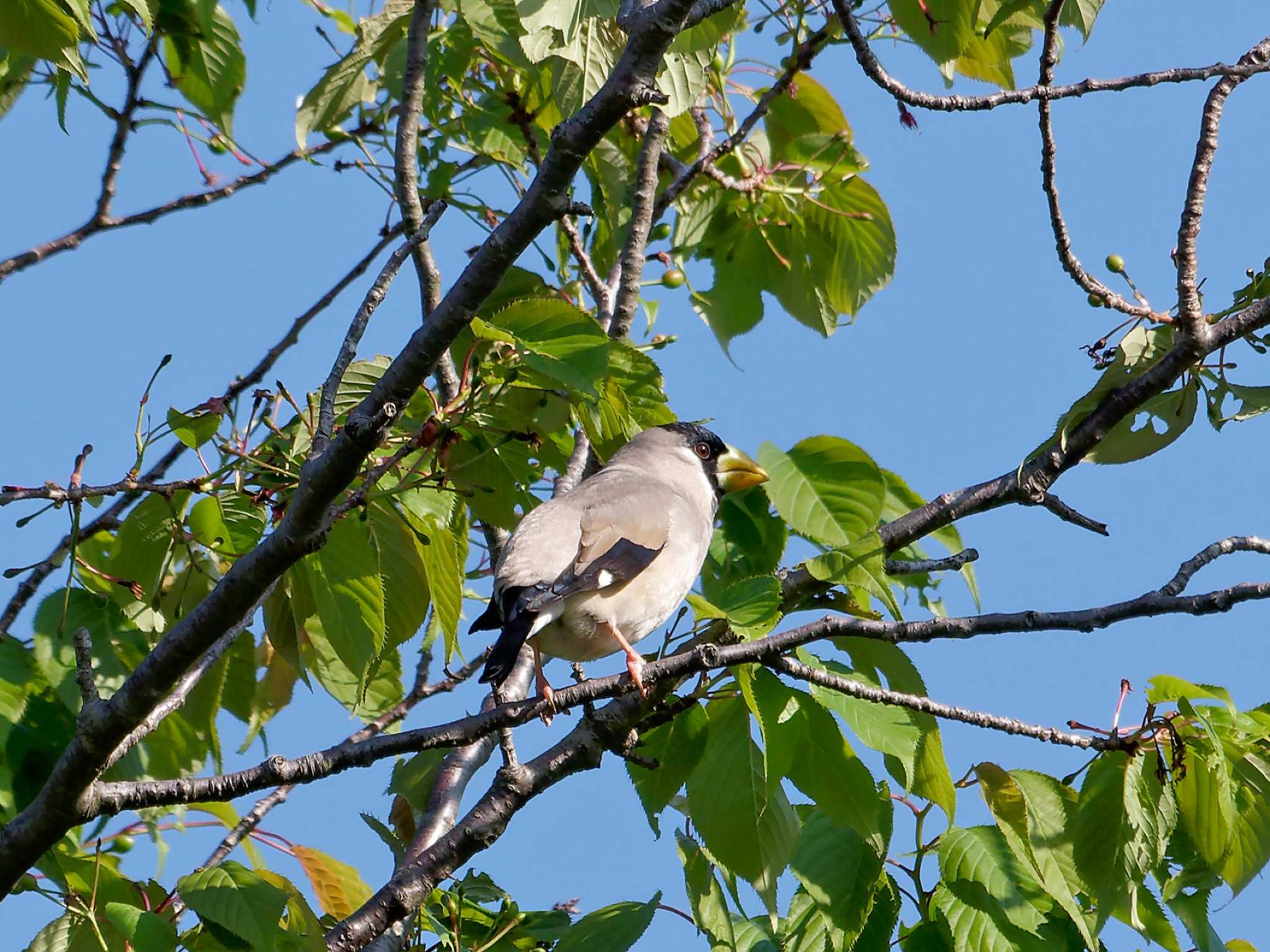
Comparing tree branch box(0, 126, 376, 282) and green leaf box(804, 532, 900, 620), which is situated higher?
tree branch box(0, 126, 376, 282)

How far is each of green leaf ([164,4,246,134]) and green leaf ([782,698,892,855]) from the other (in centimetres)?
393

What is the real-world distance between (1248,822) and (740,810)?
4.85ft

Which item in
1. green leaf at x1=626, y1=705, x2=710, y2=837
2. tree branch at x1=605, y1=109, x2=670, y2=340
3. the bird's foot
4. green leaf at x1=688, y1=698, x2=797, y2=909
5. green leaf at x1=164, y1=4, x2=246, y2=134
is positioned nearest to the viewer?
the bird's foot

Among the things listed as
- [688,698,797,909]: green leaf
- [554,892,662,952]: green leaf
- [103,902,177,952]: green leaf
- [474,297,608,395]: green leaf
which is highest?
[474,297,608,395]: green leaf

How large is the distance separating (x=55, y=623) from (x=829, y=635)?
7.83 feet

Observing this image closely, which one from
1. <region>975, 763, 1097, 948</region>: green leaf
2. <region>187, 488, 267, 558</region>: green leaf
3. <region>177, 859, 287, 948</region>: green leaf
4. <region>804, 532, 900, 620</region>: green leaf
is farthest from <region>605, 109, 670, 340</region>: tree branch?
<region>177, 859, 287, 948</region>: green leaf

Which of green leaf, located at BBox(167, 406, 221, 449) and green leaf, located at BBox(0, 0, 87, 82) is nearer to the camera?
green leaf, located at BBox(167, 406, 221, 449)

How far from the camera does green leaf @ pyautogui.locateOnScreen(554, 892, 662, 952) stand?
4406 millimetres

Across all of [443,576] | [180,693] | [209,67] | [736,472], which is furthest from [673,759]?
[209,67]

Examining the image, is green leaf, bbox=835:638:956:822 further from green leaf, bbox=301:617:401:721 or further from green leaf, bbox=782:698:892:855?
green leaf, bbox=301:617:401:721

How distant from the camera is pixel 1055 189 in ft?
14.7

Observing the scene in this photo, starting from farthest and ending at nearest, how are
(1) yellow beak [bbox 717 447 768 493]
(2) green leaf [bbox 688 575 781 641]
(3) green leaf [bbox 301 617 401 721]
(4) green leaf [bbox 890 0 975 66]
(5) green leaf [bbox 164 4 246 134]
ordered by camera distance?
(1) yellow beak [bbox 717 447 768 493] → (5) green leaf [bbox 164 4 246 134] → (4) green leaf [bbox 890 0 975 66] → (3) green leaf [bbox 301 617 401 721] → (2) green leaf [bbox 688 575 781 641]

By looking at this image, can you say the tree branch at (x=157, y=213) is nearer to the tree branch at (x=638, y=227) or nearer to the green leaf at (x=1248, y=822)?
the tree branch at (x=638, y=227)

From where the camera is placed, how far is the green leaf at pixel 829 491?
4695 mm
